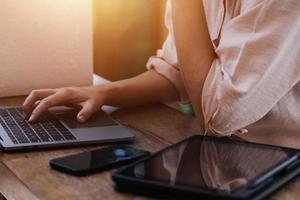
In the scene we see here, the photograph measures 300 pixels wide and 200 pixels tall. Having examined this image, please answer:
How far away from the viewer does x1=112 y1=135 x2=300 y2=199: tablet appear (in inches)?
24.0

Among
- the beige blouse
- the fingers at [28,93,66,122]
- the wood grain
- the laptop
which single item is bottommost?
the wood grain

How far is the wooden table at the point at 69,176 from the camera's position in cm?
66

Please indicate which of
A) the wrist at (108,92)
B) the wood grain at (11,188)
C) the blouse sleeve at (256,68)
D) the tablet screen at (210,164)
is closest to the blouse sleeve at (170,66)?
the wrist at (108,92)

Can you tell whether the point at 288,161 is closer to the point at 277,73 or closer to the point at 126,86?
the point at 277,73

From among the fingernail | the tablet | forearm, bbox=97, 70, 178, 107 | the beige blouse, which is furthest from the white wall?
the tablet

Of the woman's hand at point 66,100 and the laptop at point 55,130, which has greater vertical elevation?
the woman's hand at point 66,100

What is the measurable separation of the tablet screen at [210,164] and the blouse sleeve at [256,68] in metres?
0.10

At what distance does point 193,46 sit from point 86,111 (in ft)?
0.71

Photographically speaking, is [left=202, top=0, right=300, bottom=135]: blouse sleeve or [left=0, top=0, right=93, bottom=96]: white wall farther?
[left=0, top=0, right=93, bottom=96]: white wall

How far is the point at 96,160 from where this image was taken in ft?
2.44

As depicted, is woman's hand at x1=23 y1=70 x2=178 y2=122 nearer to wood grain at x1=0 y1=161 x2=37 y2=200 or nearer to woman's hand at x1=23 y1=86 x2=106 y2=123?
woman's hand at x1=23 y1=86 x2=106 y2=123

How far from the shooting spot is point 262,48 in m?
0.84

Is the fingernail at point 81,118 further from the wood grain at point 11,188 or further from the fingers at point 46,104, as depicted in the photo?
the wood grain at point 11,188

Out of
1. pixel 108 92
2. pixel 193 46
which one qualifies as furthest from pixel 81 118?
pixel 193 46
